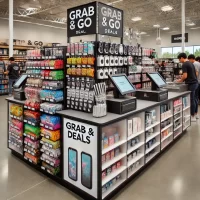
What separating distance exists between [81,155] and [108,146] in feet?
1.17

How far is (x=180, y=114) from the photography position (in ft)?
17.0

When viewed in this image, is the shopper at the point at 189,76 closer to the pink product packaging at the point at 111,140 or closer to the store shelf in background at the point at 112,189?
the pink product packaging at the point at 111,140

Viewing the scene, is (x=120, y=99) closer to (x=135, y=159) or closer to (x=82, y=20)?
(x=135, y=159)

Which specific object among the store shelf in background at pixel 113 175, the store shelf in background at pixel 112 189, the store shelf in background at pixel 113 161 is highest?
the store shelf in background at pixel 113 161

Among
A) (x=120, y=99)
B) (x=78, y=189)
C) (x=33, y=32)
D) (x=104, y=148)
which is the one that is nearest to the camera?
(x=104, y=148)

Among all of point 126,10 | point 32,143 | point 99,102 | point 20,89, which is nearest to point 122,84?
point 99,102

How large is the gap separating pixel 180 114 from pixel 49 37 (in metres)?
13.9

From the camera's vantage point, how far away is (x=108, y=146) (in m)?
2.85

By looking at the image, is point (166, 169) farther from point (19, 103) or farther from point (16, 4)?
point (16, 4)

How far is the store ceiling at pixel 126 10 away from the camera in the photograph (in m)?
10.9

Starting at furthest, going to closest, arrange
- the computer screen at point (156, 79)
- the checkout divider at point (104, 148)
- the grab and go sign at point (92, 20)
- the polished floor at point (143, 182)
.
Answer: the computer screen at point (156, 79) → the grab and go sign at point (92, 20) → the polished floor at point (143, 182) → the checkout divider at point (104, 148)

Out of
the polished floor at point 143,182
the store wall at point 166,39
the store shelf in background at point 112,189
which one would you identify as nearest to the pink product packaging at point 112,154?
the store shelf in background at point 112,189

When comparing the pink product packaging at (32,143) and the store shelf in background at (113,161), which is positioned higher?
the pink product packaging at (32,143)

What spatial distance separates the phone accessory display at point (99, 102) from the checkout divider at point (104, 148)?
0.08 m
